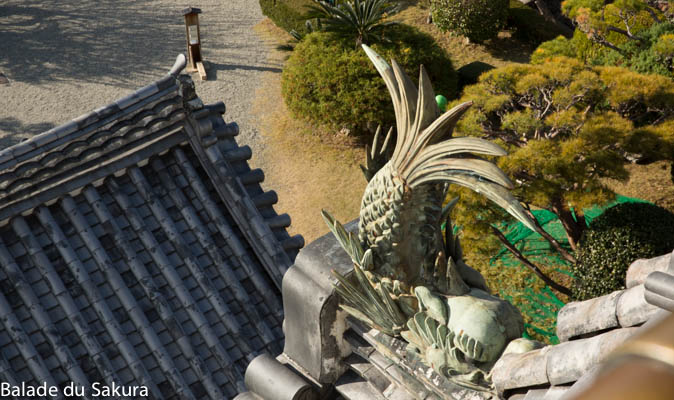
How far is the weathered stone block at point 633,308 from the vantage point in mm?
3086

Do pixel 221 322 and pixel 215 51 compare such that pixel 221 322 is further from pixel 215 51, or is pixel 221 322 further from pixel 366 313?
pixel 215 51

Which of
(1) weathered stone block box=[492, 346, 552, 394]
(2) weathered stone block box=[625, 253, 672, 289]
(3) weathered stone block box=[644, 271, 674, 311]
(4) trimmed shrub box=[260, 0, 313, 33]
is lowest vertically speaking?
(4) trimmed shrub box=[260, 0, 313, 33]

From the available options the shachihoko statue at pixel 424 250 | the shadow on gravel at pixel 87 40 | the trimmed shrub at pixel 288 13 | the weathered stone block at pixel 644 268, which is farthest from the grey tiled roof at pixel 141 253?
the trimmed shrub at pixel 288 13

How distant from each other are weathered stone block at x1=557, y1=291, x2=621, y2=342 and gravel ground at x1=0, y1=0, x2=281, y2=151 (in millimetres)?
15658

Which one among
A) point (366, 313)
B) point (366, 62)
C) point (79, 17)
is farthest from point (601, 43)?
point (79, 17)

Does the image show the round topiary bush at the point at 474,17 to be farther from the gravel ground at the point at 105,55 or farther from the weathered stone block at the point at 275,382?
the weathered stone block at the point at 275,382

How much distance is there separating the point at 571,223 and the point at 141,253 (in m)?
8.76

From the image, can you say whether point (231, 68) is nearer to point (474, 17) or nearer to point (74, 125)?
point (474, 17)

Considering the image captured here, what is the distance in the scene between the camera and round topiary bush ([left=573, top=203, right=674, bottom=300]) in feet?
36.2

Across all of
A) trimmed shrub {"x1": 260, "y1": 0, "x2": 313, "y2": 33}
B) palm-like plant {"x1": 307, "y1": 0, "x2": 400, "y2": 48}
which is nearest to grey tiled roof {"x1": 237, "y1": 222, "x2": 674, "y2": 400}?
palm-like plant {"x1": 307, "y1": 0, "x2": 400, "y2": 48}

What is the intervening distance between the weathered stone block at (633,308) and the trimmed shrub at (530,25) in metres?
21.5

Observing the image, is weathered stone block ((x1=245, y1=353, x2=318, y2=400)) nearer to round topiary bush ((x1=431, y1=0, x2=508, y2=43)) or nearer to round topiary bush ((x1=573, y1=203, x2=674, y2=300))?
round topiary bush ((x1=573, y1=203, x2=674, y2=300))

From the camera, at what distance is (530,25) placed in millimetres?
23453

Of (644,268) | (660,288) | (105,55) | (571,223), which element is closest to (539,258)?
(571,223)
